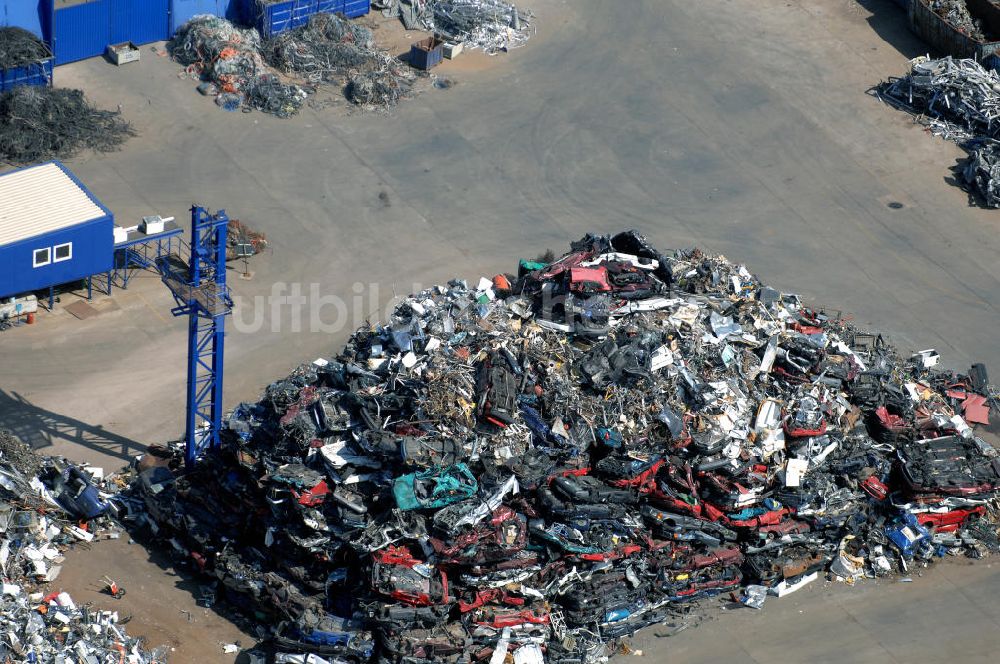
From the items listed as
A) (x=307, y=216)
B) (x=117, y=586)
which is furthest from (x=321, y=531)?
(x=307, y=216)

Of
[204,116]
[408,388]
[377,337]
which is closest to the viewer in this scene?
[408,388]

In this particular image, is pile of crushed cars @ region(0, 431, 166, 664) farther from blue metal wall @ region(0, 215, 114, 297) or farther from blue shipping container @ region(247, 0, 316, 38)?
blue shipping container @ region(247, 0, 316, 38)

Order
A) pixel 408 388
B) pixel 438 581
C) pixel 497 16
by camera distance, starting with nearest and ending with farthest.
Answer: pixel 438 581
pixel 408 388
pixel 497 16

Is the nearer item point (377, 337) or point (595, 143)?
point (377, 337)

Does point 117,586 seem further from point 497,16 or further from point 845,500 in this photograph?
point 497,16

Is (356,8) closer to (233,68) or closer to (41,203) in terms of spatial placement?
(233,68)

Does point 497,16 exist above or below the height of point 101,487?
above

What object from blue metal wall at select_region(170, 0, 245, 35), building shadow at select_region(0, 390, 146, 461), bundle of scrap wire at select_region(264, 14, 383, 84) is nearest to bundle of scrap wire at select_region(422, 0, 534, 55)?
bundle of scrap wire at select_region(264, 14, 383, 84)
